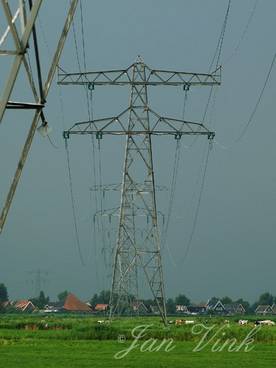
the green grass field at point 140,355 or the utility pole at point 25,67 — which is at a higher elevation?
the green grass field at point 140,355

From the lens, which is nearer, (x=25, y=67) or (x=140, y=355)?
(x=25, y=67)

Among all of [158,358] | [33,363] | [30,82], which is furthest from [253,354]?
[30,82]

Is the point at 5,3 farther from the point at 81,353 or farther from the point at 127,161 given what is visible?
the point at 127,161

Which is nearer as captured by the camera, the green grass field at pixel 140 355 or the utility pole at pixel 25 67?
the utility pole at pixel 25 67

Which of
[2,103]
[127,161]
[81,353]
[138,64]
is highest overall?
[138,64]

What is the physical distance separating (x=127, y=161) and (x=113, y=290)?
7.65 meters

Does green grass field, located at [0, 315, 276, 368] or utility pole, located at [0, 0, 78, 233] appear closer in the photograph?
utility pole, located at [0, 0, 78, 233]

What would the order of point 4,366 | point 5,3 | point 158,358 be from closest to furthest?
point 5,3 < point 4,366 < point 158,358

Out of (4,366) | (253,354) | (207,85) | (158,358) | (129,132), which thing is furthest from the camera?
(129,132)

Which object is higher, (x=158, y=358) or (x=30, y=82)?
(x=158, y=358)

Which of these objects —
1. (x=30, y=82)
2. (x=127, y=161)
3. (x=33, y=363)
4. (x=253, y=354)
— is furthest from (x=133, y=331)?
(x=30, y=82)

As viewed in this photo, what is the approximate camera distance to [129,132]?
50062 millimetres

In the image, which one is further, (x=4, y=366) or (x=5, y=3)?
(x=4, y=366)

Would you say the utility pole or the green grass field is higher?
the green grass field
